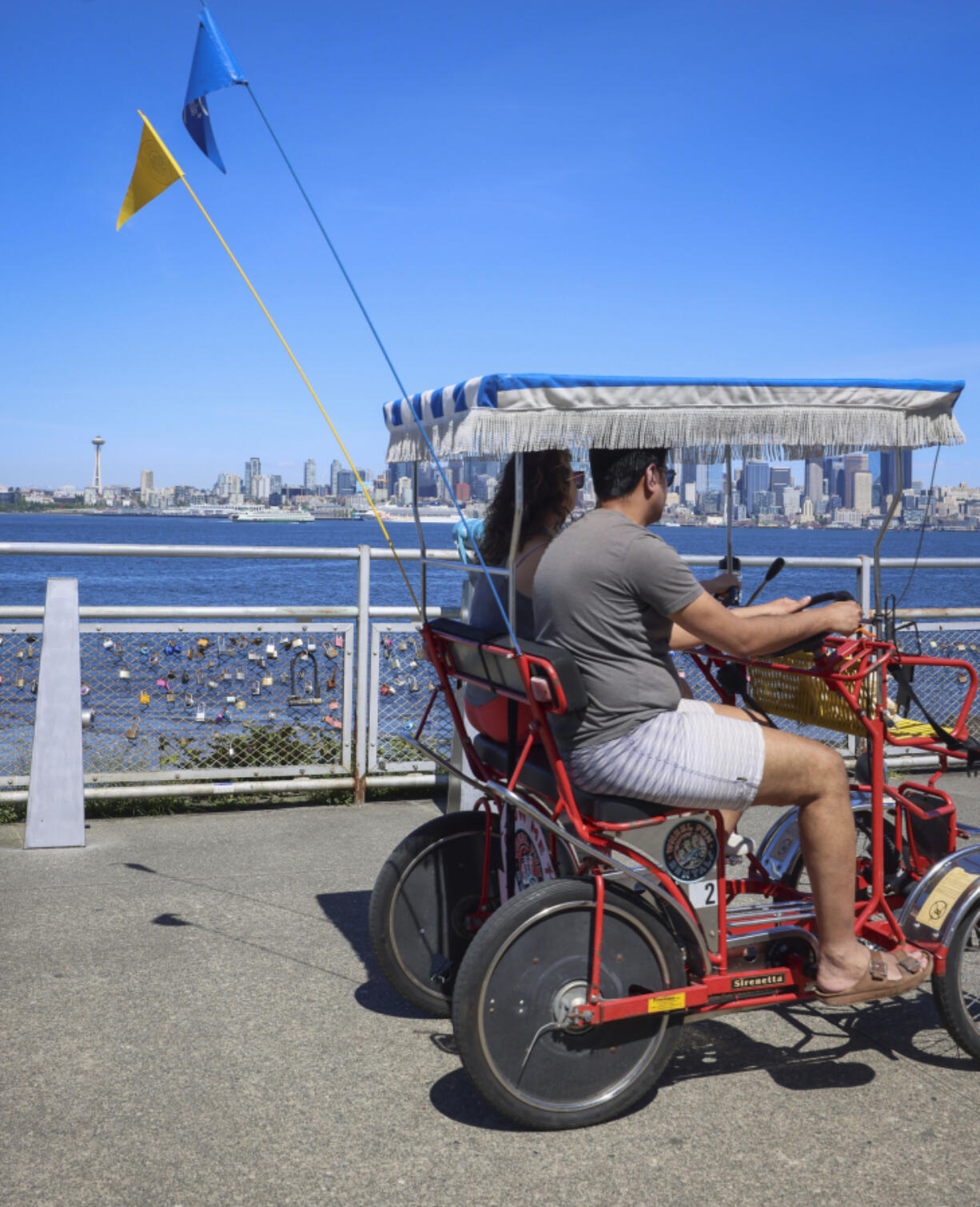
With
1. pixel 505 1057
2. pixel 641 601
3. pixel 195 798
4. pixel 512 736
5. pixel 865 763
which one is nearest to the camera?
pixel 505 1057

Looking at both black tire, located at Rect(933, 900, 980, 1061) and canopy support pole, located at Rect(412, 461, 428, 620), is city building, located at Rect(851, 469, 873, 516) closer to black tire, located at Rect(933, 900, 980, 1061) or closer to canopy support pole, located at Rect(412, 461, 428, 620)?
black tire, located at Rect(933, 900, 980, 1061)

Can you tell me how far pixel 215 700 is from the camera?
6.98 m

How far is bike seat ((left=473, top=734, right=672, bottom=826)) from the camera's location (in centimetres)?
340

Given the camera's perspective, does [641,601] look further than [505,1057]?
Yes

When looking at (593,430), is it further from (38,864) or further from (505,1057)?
(38,864)

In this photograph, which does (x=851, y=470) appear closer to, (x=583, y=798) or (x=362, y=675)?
(x=583, y=798)

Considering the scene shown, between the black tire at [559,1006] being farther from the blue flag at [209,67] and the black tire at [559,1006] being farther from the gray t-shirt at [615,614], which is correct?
the blue flag at [209,67]

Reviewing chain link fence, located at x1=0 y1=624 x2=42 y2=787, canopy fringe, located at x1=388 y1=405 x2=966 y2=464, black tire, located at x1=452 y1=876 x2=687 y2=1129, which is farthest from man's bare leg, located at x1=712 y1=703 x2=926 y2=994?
chain link fence, located at x1=0 y1=624 x2=42 y2=787

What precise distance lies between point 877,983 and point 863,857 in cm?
67

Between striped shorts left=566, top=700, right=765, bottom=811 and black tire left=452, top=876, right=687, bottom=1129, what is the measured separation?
1.04ft

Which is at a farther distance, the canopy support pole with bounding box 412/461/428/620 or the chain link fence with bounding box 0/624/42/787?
the chain link fence with bounding box 0/624/42/787

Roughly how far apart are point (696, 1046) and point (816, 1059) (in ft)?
1.30

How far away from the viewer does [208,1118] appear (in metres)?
3.33

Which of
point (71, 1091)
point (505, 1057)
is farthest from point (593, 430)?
point (71, 1091)
